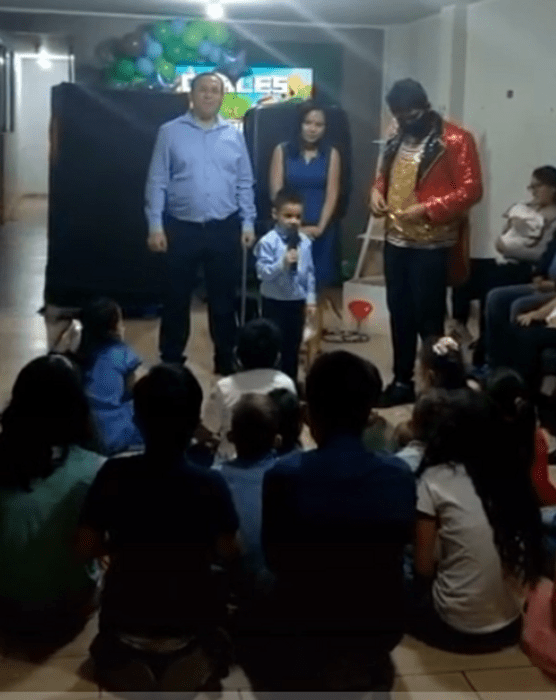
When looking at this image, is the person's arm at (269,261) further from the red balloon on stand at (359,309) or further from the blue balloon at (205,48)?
the blue balloon at (205,48)

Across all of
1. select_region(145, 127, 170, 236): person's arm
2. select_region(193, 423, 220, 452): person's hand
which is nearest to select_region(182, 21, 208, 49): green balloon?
select_region(145, 127, 170, 236): person's arm

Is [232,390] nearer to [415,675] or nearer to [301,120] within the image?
[415,675]

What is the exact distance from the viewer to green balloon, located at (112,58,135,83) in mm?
7781

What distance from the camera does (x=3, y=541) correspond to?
7.68 ft

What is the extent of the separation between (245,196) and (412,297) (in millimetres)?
933

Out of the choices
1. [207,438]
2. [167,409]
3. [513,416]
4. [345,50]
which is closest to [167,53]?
[345,50]

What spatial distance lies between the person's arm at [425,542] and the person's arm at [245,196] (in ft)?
8.40

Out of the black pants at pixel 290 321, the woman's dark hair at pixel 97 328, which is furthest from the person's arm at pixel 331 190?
the woman's dark hair at pixel 97 328

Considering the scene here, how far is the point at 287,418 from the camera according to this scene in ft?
9.21

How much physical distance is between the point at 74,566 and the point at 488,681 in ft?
3.19

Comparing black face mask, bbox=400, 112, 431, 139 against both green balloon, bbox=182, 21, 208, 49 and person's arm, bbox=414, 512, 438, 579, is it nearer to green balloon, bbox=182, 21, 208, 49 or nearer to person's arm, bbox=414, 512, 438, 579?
person's arm, bbox=414, 512, 438, 579

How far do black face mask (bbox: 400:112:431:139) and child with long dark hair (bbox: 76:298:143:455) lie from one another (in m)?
1.48

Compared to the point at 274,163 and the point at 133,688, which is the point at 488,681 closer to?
the point at 133,688

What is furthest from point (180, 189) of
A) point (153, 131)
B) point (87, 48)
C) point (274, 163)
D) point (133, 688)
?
point (87, 48)
